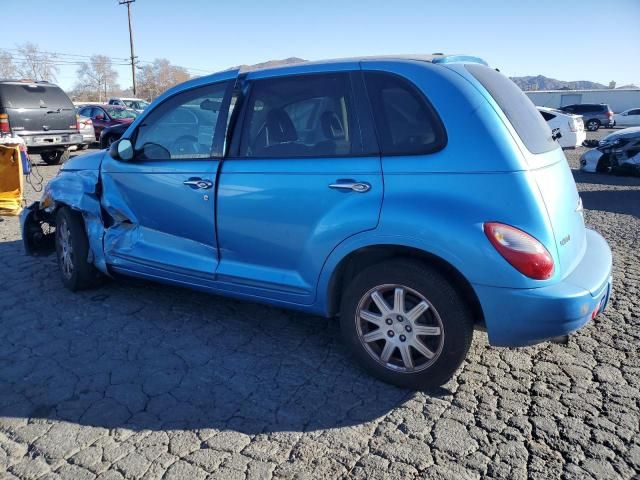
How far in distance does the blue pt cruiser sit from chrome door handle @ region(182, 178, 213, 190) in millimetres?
13

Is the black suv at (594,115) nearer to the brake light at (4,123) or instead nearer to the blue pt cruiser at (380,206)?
the brake light at (4,123)

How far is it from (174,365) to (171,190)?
50.8 inches

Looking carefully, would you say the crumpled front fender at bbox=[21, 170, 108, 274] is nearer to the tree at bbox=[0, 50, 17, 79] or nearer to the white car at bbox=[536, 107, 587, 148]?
the white car at bbox=[536, 107, 587, 148]

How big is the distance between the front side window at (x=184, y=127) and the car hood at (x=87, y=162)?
55cm

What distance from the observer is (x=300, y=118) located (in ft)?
11.1

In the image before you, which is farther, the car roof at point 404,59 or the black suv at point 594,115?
the black suv at point 594,115

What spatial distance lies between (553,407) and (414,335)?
88cm

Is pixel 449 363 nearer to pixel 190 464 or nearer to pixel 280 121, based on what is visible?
pixel 190 464

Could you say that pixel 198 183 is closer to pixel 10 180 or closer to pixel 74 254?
pixel 74 254

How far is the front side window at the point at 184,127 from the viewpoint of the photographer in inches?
145

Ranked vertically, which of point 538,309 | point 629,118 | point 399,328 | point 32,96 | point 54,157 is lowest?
point 54,157

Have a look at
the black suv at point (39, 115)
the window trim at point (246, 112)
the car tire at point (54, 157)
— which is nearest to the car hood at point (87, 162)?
the window trim at point (246, 112)

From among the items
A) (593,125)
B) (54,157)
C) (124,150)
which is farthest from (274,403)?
(593,125)

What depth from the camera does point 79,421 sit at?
2.80 m
